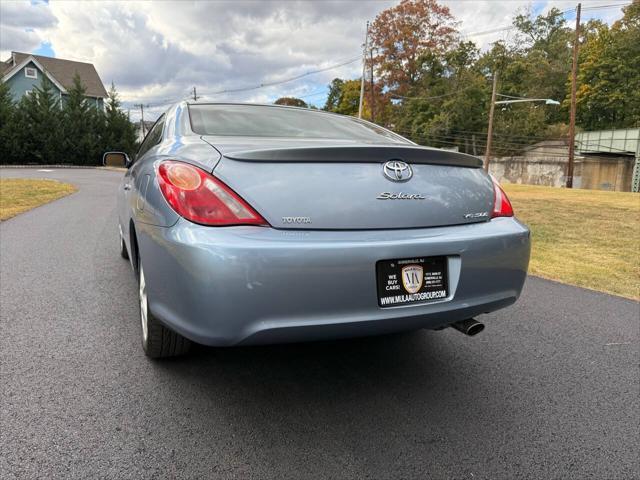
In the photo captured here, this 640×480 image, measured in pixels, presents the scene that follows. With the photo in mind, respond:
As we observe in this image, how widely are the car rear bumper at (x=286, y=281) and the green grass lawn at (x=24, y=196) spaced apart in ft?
25.1

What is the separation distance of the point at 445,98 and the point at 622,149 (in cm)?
1770

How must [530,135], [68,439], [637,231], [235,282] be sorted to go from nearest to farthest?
[235,282] → [68,439] → [637,231] → [530,135]

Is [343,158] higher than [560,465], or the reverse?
[343,158]

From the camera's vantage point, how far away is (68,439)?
75.9 inches

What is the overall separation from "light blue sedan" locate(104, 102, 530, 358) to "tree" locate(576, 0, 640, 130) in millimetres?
51903

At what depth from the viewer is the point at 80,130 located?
31.5 m

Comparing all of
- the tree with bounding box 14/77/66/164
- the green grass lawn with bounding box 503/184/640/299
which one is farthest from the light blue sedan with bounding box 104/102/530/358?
the tree with bounding box 14/77/66/164

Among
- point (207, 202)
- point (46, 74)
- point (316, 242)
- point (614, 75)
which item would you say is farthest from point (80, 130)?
point (614, 75)

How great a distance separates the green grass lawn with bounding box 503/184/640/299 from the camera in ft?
16.4

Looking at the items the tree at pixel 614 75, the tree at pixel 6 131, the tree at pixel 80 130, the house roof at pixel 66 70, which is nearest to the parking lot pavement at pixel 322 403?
the tree at pixel 6 131

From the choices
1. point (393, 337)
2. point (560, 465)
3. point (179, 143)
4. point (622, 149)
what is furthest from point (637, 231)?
point (622, 149)

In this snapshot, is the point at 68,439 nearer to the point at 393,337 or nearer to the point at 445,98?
the point at 393,337

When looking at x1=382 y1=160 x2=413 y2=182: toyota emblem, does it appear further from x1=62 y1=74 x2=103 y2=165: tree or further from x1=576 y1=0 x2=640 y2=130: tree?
x1=576 y1=0 x2=640 y2=130: tree

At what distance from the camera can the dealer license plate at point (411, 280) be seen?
1966 millimetres
